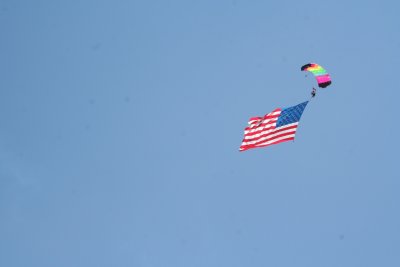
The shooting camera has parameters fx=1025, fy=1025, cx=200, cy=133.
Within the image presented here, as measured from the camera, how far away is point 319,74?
288 feet

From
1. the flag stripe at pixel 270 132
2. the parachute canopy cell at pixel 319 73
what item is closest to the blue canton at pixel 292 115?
the flag stripe at pixel 270 132

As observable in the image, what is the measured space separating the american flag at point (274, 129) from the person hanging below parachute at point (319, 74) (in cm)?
223

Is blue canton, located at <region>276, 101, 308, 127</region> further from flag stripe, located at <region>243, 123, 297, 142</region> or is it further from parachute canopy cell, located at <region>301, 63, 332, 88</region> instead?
parachute canopy cell, located at <region>301, 63, 332, 88</region>

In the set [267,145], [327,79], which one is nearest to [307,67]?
[327,79]

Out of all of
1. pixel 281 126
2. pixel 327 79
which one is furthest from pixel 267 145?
pixel 327 79

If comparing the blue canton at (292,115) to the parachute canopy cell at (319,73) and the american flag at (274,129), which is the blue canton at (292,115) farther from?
the parachute canopy cell at (319,73)

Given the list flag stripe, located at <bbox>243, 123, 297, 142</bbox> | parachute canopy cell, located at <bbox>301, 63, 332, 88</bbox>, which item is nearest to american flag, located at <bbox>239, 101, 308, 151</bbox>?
flag stripe, located at <bbox>243, 123, 297, 142</bbox>

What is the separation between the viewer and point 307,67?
88438 millimetres

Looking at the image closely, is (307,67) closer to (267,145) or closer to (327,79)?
(327,79)

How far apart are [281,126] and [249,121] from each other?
11.9ft

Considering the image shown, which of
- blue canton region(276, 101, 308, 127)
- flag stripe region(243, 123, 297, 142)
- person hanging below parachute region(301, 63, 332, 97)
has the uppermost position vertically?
person hanging below parachute region(301, 63, 332, 97)

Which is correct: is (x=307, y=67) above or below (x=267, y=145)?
above

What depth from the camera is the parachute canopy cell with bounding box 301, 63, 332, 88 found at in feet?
285

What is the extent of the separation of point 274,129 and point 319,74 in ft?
20.5
